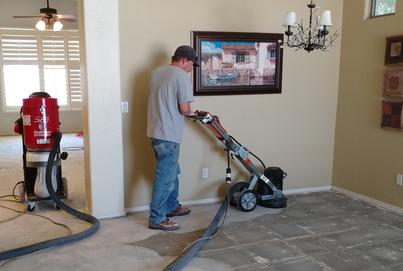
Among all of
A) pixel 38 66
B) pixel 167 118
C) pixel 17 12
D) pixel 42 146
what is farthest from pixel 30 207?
pixel 17 12

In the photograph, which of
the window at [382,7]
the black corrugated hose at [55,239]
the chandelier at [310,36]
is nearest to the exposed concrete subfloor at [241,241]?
the black corrugated hose at [55,239]

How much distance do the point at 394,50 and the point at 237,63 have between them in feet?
5.43

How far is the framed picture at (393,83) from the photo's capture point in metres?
4.13

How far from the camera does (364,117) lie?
461 cm

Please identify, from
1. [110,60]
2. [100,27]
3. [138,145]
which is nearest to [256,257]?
[138,145]

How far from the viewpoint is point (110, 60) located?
3.79 meters

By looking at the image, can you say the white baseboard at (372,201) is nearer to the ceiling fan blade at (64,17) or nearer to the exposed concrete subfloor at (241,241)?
the exposed concrete subfloor at (241,241)

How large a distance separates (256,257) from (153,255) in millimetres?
811

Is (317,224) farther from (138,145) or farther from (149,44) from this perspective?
(149,44)

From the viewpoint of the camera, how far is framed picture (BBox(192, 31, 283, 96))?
4.28 meters

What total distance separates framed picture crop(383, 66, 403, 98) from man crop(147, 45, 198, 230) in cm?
214

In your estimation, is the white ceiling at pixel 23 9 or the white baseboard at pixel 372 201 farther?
the white ceiling at pixel 23 9

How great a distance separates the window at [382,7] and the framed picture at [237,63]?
1.07m

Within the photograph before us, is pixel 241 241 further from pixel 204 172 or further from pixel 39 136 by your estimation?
pixel 39 136
